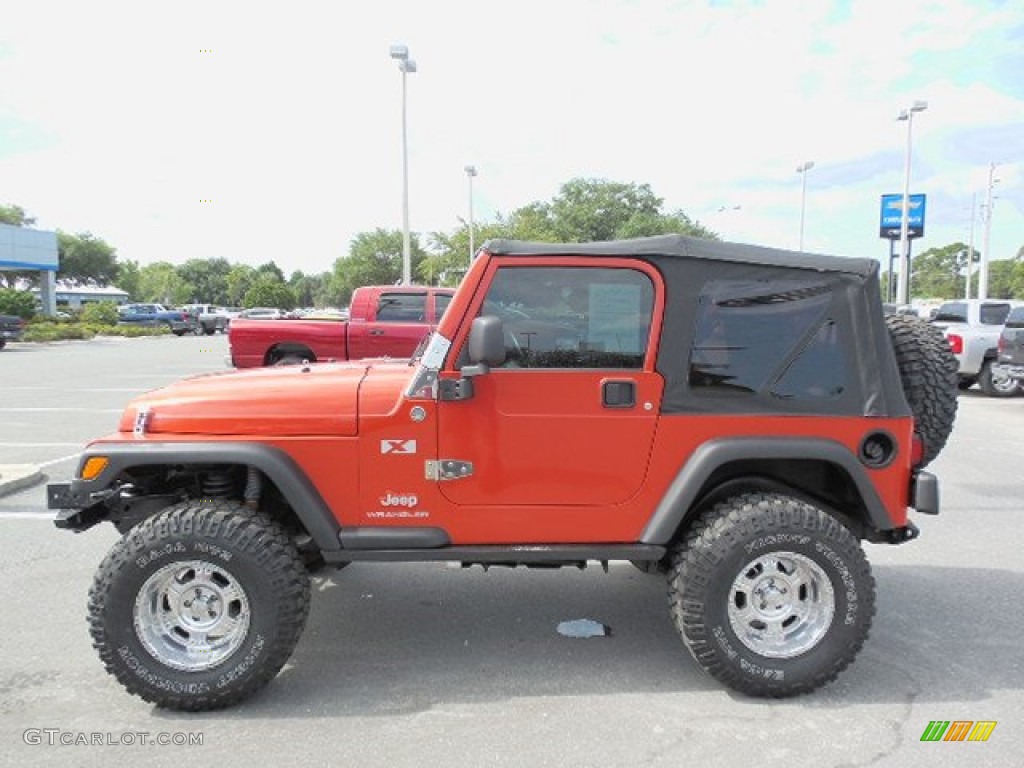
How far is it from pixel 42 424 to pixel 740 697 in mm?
10472

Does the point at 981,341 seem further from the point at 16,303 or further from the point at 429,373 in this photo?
the point at 16,303

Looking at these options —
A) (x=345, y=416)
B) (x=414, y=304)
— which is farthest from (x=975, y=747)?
(x=414, y=304)

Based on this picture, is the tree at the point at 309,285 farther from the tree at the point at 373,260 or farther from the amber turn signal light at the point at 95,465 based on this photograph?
the amber turn signal light at the point at 95,465

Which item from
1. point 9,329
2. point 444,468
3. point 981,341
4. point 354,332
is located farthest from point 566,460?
point 9,329

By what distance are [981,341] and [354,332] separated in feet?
37.9

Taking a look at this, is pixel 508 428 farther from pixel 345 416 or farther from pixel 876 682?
pixel 876 682

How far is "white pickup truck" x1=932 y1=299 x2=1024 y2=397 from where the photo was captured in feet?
46.9

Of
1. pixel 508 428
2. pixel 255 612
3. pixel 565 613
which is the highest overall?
pixel 508 428

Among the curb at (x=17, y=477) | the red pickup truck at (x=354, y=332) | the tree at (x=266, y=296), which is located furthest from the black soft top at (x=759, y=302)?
the tree at (x=266, y=296)

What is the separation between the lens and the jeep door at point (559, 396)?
11.1 ft

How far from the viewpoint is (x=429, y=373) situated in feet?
11.1

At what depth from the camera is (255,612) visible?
10.7 ft

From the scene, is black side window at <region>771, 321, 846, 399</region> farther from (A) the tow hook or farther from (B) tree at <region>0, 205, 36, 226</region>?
(B) tree at <region>0, 205, 36, 226</region>

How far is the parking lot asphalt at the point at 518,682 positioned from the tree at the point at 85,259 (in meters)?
102
